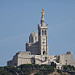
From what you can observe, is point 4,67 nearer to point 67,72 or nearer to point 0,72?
point 0,72

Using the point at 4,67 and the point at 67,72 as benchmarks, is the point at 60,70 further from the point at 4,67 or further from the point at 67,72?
the point at 4,67

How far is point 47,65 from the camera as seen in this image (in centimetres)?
19850

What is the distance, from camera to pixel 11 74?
194 m

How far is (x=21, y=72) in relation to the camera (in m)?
196

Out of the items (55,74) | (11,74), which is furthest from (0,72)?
(55,74)

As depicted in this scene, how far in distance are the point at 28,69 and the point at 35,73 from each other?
2.38 metres

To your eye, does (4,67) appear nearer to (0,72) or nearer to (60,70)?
(0,72)

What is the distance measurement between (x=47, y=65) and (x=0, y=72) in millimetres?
14374

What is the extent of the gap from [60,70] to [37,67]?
6.93m

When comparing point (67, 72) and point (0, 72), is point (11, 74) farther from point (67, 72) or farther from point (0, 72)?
point (67, 72)

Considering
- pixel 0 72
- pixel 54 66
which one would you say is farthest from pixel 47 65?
pixel 0 72

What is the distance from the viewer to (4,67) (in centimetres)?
19838

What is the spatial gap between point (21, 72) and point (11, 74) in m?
3.23

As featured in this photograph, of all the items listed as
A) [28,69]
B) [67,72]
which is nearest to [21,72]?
[28,69]
